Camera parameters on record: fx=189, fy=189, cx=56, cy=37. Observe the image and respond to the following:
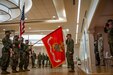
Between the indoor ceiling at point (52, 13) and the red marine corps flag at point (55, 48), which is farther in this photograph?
the indoor ceiling at point (52, 13)

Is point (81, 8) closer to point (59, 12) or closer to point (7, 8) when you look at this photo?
point (59, 12)

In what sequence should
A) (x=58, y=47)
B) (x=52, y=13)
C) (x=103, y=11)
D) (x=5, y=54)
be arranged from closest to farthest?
(x=5, y=54) → (x=58, y=47) → (x=103, y=11) → (x=52, y=13)

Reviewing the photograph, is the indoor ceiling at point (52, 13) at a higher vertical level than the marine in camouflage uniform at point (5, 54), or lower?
higher

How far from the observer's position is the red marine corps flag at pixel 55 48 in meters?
6.34

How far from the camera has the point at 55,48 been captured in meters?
6.43

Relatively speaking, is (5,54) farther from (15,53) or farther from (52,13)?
(52,13)

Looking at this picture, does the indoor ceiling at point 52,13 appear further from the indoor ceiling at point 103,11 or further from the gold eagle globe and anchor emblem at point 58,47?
the gold eagle globe and anchor emblem at point 58,47

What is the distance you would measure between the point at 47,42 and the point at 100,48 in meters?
3.04

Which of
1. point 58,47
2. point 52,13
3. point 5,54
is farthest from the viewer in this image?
point 52,13

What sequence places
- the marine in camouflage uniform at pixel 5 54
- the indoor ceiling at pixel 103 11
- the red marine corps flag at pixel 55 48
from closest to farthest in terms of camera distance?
1. the marine in camouflage uniform at pixel 5 54
2. the red marine corps flag at pixel 55 48
3. the indoor ceiling at pixel 103 11

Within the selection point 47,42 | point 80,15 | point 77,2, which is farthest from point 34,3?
point 47,42

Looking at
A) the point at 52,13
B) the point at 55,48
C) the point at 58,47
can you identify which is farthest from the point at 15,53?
the point at 52,13

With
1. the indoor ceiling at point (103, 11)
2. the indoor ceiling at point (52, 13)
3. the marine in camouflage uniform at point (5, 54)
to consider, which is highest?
Result: the indoor ceiling at point (52, 13)

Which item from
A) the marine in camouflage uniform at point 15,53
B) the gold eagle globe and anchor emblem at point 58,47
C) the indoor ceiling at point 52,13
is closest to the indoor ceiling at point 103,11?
the indoor ceiling at point 52,13
